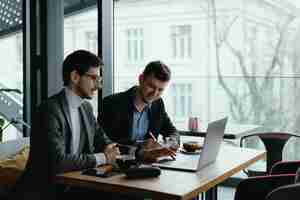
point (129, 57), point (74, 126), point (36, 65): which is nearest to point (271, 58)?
point (129, 57)

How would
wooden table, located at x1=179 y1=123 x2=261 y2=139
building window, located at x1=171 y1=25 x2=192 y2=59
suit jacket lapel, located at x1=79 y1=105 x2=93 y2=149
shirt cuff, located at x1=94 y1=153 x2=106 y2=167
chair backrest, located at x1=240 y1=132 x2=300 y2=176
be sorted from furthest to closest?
building window, located at x1=171 y1=25 x2=192 y2=59 → wooden table, located at x1=179 y1=123 x2=261 y2=139 → chair backrest, located at x1=240 y1=132 x2=300 y2=176 → suit jacket lapel, located at x1=79 y1=105 x2=93 y2=149 → shirt cuff, located at x1=94 y1=153 x2=106 y2=167

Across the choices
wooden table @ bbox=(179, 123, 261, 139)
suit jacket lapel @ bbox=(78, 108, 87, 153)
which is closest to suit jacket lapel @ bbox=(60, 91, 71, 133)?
suit jacket lapel @ bbox=(78, 108, 87, 153)

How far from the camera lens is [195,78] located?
445 cm

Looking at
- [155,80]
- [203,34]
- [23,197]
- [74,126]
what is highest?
[203,34]

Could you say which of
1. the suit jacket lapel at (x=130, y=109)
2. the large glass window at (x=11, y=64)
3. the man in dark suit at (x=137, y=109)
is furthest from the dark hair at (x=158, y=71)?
the large glass window at (x=11, y=64)

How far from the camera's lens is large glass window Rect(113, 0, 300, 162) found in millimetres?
4102

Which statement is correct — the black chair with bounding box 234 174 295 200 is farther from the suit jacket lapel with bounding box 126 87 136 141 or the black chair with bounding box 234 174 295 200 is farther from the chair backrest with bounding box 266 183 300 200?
the suit jacket lapel with bounding box 126 87 136 141

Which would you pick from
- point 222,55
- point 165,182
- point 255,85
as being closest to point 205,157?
point 165,182

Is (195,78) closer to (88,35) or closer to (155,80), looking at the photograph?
(88,35)

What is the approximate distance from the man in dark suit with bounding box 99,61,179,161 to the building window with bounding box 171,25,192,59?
166cm

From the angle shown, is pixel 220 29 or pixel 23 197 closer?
pixel 23 197

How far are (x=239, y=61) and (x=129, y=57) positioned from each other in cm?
116

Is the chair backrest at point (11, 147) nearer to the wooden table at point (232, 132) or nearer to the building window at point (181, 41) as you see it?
the wooden table at point (232, 132)

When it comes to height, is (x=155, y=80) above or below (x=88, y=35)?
below
